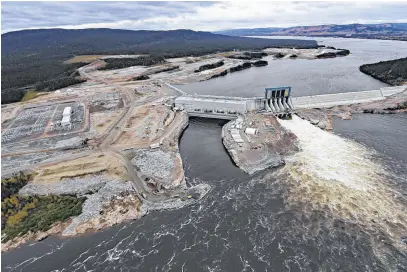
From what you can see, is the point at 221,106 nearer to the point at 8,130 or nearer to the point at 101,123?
the point at 101,123

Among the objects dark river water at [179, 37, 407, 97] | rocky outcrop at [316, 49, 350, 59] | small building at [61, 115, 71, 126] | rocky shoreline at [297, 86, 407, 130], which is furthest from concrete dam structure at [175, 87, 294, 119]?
rocky outcrop at [316, 49, 350, 59]

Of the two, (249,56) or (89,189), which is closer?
(89,189)

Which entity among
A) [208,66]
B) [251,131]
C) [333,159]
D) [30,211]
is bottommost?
[208,66]

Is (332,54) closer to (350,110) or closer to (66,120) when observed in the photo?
(350,110)

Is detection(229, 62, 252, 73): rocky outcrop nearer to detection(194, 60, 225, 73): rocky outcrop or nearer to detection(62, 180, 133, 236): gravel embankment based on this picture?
detection(194, 60, 225, 73): rocky outcrop

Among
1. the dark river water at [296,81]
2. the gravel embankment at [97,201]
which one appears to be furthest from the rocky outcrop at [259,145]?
the dark river water at [296,81]

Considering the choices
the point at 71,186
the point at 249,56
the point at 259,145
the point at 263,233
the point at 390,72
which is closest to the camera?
the point at 263,233

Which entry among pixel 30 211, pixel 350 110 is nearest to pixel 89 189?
pixel 30 211
